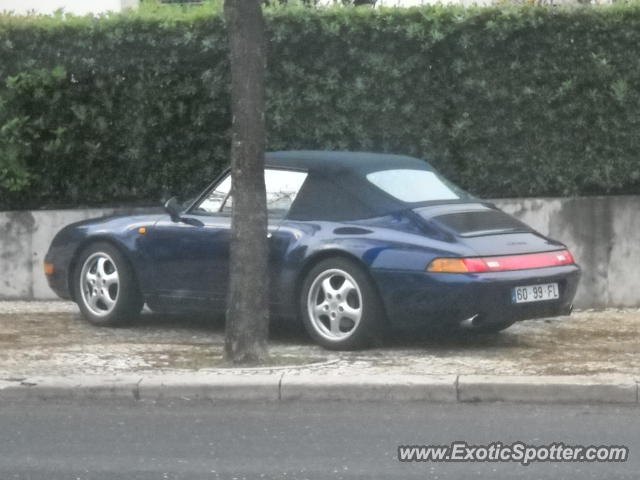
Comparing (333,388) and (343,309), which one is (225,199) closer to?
(343,309)

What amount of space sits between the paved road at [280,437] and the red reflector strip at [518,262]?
146cm

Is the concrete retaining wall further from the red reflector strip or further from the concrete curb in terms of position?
the concrete curb

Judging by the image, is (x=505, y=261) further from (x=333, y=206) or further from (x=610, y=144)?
(x=610, y=144)

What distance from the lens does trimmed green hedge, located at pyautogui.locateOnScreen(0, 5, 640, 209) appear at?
1354cm

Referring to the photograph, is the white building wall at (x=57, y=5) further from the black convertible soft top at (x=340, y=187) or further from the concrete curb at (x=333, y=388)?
the concrete curb at (x=333, y=388)

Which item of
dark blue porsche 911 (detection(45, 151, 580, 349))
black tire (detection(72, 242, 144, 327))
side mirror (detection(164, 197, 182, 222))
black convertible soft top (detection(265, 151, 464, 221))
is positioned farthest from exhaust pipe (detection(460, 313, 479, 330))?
black tire (detection(72, 242, 144, 327))

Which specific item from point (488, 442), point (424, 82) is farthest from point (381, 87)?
point (488, 442)

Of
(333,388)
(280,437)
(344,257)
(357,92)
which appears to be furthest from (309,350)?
(357,92)

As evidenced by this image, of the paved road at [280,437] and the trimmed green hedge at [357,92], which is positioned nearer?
the paved road at [280,437]

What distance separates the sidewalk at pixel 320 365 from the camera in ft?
29.9

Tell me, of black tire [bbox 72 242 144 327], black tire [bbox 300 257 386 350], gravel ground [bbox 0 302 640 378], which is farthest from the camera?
black tire [bbox 72 242 144 327]

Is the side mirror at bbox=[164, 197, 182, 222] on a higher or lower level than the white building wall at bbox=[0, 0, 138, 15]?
lower

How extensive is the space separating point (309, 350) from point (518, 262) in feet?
5.28

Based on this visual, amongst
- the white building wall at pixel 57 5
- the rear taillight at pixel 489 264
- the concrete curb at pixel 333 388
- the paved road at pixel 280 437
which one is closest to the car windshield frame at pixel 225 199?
the rear taillight at pixel 489 264
